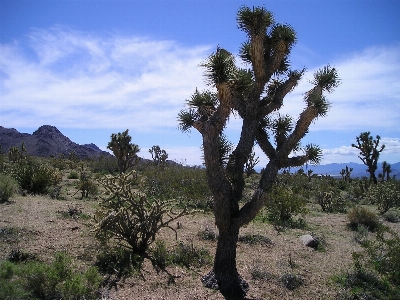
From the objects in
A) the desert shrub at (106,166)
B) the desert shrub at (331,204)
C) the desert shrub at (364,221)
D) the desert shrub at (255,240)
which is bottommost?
the desert shrub at (255,240)

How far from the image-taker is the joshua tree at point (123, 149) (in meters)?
22.6

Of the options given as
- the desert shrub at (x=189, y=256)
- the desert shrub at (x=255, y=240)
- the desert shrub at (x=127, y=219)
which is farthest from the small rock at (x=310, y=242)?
the desert shrub at (x=127, y=219)

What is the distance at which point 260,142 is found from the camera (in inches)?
290

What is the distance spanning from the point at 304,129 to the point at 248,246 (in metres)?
3.56

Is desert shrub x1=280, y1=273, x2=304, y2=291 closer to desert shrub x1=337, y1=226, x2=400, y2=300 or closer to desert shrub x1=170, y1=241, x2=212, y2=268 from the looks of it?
desert shrub x1=337, y1=226, x2=400, y2=300

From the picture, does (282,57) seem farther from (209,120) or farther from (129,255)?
(129,255)

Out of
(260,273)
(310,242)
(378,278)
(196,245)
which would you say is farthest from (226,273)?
(310,242)

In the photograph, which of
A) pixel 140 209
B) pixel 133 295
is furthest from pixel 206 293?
pixel 140 209

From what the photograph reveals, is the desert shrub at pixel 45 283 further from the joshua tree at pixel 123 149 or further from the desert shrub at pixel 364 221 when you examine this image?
the joshua tree at pixel 123 149

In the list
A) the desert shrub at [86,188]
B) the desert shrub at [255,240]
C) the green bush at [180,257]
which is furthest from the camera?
the desert shrub at [86,188]

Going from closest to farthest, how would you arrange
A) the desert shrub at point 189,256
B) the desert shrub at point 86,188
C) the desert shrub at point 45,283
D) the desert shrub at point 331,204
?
the desert shrub at point 45,283, the desert shrub at point 189,256, the desert shrub at point 86,188, the desert shrub at point 331,204

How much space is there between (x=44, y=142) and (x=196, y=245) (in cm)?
6692

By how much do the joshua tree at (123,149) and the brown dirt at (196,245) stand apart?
11.6 meters

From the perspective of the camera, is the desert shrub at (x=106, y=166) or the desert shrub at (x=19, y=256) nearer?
the desert shrub at (x=19, y=256)
